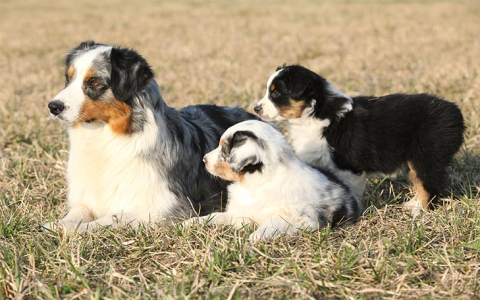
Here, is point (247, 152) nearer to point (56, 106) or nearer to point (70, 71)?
point (56, 106)

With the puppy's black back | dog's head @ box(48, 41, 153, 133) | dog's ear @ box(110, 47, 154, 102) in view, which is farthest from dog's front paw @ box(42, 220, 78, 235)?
the puppy's black back

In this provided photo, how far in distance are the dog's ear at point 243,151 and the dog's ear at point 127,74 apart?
3.06ft

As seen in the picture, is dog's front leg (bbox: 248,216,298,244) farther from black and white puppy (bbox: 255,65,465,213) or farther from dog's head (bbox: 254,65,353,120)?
dog's head (bbox: 254,65,353,120)

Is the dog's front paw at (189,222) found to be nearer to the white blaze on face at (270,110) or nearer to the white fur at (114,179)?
the white fur at (114,179)

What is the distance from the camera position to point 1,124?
8.15 metres

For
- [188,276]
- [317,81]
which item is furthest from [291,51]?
[188,276]

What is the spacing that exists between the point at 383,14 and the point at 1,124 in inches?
631

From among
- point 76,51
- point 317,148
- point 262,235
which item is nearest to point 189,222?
point 262,235

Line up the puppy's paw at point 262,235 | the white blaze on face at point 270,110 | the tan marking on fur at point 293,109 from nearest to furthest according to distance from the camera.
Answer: the puppy's paw at point 262,235, the tan marking on fur at point 293,109, the white blaze on face at point 270,110

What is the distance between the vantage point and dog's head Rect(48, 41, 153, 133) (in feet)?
14.7

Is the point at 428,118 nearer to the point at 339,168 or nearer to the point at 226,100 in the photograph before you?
the point at 339,168

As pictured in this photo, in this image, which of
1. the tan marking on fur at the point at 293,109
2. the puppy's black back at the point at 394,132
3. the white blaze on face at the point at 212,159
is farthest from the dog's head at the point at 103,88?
the puppy's black back at the point at 394,132

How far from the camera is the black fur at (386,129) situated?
5.03 m

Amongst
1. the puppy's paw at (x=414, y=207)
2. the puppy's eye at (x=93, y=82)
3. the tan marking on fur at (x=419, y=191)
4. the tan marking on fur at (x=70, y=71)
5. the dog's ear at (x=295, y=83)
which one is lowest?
the puppy's paw at (x=414, y=207)
